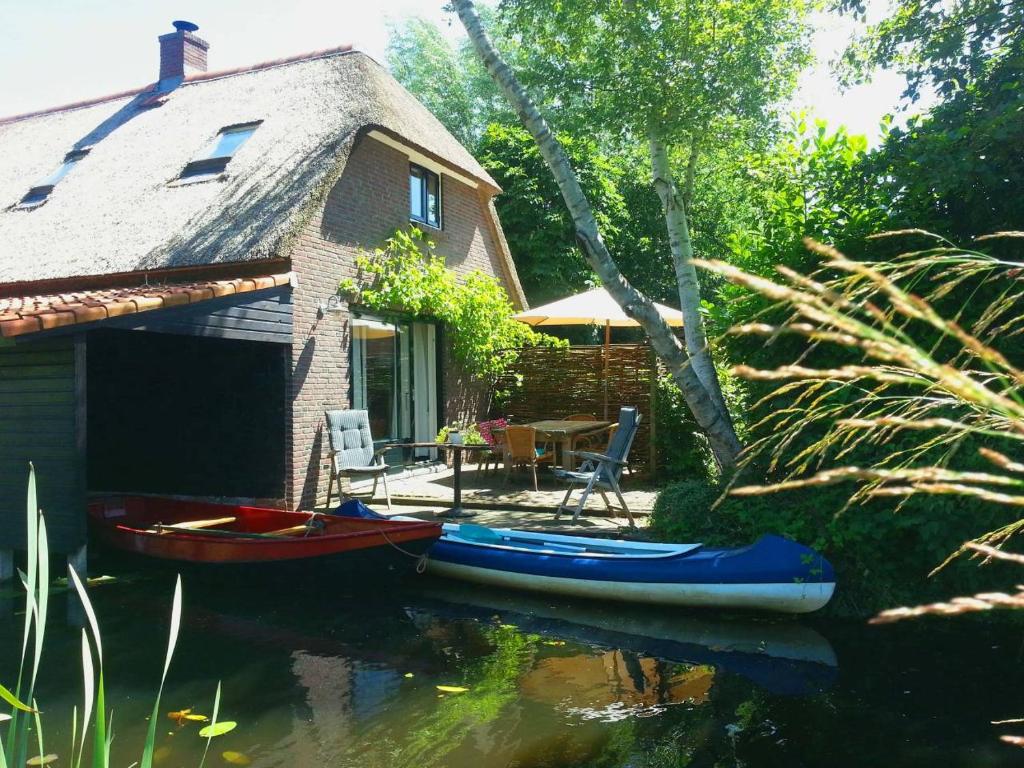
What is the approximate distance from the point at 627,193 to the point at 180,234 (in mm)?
15421

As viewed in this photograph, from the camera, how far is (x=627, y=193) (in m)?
23.1

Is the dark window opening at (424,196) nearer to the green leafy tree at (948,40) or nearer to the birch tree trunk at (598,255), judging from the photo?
the birch tree trunk at (598,255)

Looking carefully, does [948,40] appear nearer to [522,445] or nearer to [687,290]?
[687,290]

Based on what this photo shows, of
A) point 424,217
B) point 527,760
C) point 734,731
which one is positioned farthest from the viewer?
point 424,217

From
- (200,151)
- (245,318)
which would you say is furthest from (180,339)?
(200,151)

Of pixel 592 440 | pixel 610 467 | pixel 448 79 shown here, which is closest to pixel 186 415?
pixel 592 440

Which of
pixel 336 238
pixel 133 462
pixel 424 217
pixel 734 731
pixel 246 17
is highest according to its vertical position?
pixel 246 17

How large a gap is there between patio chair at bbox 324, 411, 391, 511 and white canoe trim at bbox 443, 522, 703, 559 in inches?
89.6

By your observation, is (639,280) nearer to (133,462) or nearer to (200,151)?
(200,151)

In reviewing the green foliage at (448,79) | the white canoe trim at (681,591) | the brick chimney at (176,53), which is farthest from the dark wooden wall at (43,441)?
the green foliage at (448,79)

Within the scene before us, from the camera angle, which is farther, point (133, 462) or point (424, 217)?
point (424, 217)

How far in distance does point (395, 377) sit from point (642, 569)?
6436 millimetres

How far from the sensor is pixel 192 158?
1188cm

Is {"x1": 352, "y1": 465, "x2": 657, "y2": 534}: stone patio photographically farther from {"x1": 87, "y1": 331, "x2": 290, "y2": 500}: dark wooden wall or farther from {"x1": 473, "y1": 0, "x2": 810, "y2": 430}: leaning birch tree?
{"x1": 473, "y1": 0, "x2": 810, "y2": 430}: leaning birch tree
